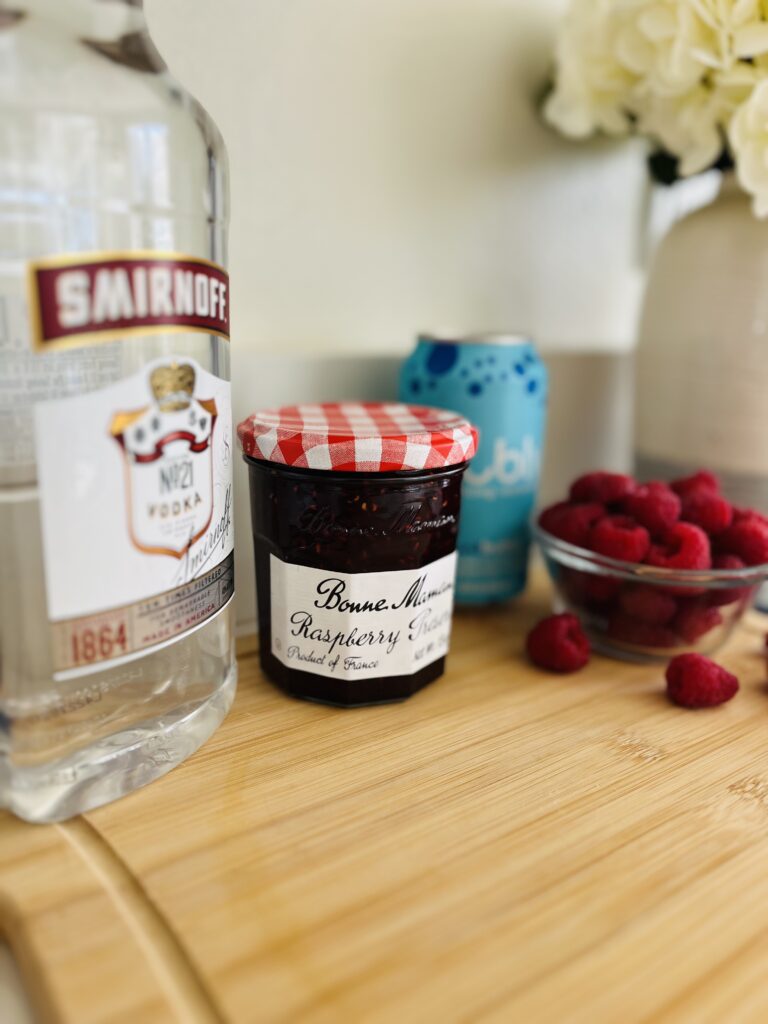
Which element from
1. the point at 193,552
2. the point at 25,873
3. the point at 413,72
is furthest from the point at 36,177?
the point at 413,72

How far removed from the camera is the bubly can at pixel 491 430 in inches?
23.9

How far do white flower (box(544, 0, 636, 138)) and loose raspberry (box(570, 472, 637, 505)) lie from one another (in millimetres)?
316

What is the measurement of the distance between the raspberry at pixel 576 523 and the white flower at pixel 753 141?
263 millimetres

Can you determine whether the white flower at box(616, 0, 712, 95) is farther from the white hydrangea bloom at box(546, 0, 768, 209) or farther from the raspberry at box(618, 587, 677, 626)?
the raspberry at box(618, 587, 677, 626)

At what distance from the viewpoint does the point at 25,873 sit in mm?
349

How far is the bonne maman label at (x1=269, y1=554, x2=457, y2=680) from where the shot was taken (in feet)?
1.52

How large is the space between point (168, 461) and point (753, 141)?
492 mm

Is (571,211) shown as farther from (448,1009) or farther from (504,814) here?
(448,1009)

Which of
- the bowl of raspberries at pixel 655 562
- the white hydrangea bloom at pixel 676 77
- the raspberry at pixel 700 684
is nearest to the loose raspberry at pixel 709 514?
the bowl of raspberries at pixel 655 562

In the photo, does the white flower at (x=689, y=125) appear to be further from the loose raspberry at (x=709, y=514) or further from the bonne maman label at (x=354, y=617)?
the bonne maman label at (x=354, y=617)

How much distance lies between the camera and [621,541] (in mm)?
550

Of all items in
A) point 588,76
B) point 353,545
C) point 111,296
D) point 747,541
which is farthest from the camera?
point 588,76

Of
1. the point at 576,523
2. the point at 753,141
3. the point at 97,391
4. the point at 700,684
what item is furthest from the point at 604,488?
the point at 97,391

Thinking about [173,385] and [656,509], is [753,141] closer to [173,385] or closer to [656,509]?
[656,509]
